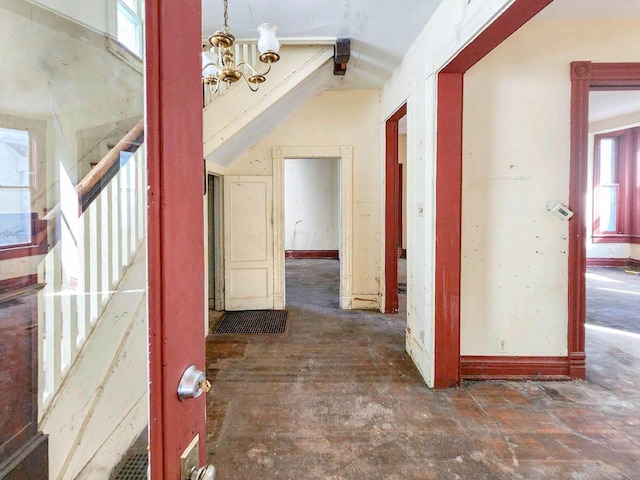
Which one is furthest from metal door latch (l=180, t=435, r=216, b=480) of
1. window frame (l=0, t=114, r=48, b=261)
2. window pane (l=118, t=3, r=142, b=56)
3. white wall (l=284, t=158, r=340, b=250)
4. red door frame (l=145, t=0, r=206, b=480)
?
white wall (l=284, t=158, r=340, b=250)

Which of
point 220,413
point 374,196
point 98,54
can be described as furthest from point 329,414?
point 374,196

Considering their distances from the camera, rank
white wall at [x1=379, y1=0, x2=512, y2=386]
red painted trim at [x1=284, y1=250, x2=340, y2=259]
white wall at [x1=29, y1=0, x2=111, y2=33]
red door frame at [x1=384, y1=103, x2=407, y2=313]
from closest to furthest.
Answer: white wall at [x1=29, y1=0, x2=111, y2=33]
white wall at [x1=379, y1=0, x2=512, y2=386]
red door frame at [x1=384, y1=103, x2=407, y2=313]
red painted trim at [x1=284, y1=250, x2=340, y2=259]

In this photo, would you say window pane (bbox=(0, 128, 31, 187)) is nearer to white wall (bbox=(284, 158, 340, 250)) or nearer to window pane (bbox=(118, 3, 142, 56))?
window pane (bbox=(118, 3, 142, 56))

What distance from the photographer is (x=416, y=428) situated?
2.04 metres

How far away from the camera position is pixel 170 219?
590 mm

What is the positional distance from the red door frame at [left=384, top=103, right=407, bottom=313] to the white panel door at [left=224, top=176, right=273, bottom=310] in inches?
59.4

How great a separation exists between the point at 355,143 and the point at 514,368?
3089 mm

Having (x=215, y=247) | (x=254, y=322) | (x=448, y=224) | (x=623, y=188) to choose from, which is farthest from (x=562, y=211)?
(x=623, y=188)

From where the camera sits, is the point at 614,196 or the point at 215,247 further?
the point at 614,196

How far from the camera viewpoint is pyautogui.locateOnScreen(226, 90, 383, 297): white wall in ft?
14.1

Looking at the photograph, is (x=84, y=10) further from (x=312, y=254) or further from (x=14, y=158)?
(x=312, y=254)

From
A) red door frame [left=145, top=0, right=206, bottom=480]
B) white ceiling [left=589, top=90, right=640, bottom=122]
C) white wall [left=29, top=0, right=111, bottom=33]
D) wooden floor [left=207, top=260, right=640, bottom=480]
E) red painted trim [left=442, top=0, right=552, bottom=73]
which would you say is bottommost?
wooden floor [left=207, top=260, right=640, bottom=480]

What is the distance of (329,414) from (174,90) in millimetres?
2157

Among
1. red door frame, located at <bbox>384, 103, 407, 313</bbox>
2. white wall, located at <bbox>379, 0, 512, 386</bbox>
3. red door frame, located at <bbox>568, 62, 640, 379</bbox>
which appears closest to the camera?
white wall, located at <bbox>379, 0, 512, 386</bbox>
